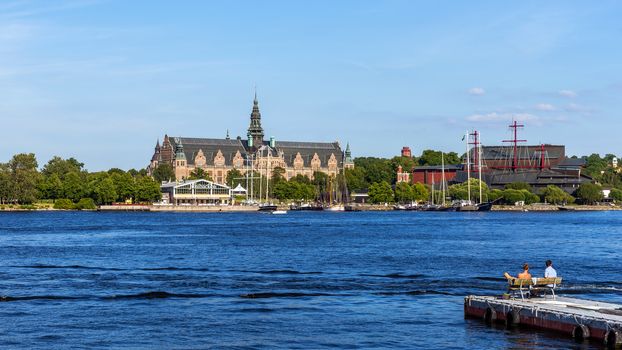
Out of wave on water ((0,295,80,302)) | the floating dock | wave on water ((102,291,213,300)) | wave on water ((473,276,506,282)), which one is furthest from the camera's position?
wave on water ((473,276,506,282))

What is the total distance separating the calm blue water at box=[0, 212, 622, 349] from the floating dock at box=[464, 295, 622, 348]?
59cm

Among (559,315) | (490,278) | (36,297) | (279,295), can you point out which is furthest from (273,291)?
(559,315)

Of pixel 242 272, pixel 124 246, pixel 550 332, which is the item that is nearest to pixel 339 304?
pixel 550 332

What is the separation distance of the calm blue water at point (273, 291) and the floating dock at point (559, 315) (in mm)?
594

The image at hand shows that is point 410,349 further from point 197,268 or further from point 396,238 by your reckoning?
point 396,238

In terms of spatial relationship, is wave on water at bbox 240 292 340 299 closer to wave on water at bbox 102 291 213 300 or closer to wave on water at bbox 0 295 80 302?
wave on water at bbox 102 291 213 300

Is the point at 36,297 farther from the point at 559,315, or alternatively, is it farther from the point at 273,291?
the point at 559,315

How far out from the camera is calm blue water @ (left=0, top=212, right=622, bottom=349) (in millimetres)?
33250

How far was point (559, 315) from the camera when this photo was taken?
3256 cm

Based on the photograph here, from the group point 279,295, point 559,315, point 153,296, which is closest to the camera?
point 559,315

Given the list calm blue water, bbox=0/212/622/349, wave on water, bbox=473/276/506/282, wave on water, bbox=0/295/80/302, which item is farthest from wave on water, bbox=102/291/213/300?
wave on water, bbox=473/276/506/282

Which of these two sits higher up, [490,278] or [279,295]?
[490,278]

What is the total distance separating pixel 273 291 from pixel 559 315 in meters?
16.3

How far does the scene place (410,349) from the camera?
31.2 meters
